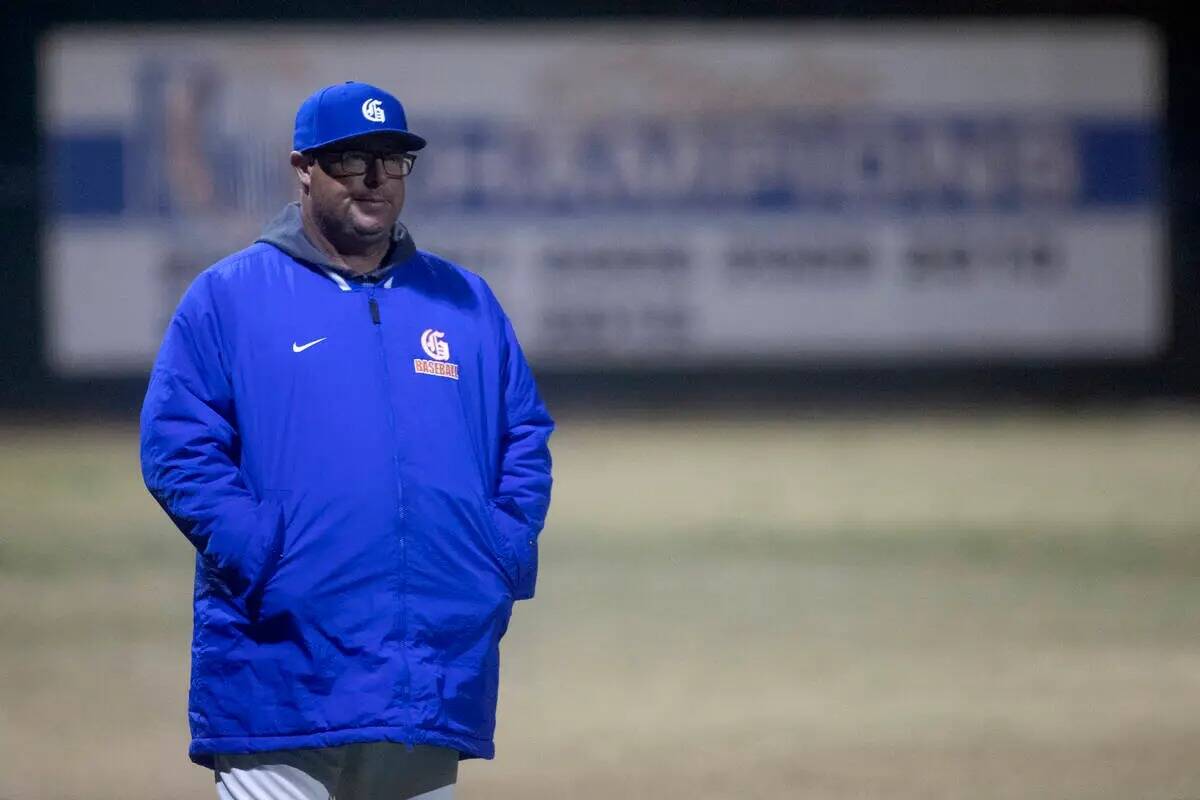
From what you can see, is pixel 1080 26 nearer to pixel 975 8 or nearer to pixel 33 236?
pixel 975 8

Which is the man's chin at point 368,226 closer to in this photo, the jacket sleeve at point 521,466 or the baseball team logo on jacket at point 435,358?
the baseball team logo on jacket at point 435,358

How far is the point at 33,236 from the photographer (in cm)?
1625

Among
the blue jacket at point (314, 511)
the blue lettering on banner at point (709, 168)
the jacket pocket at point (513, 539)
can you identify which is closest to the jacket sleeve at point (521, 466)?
the jacket pocket at point (513, 539)

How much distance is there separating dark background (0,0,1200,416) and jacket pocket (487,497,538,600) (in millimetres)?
13467

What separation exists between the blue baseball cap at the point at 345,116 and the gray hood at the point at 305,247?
0.40 feet

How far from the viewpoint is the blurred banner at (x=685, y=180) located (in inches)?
636

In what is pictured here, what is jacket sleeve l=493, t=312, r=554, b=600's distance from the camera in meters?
2.86

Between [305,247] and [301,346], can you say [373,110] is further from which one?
[301,346]

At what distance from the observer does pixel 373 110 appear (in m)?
2.78

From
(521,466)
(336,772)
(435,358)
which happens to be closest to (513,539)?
(521,466)

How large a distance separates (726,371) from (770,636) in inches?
368

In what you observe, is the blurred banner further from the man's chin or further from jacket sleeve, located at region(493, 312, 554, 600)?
the man's chin

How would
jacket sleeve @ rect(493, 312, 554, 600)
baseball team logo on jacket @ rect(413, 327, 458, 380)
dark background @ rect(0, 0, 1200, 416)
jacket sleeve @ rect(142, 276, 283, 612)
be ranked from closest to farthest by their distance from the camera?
1. jacket sleeve @ rect(142, 276, 283, 612)
2. baseball team logo on jacket @ rect(413, 327, 458, 380)
3. jacket sleeve @ rect(493, 312, 554, 600)
4. dark background @ rect(0, 0, 1200, 416)

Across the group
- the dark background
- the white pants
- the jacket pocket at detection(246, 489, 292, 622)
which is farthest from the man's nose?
the dark background
